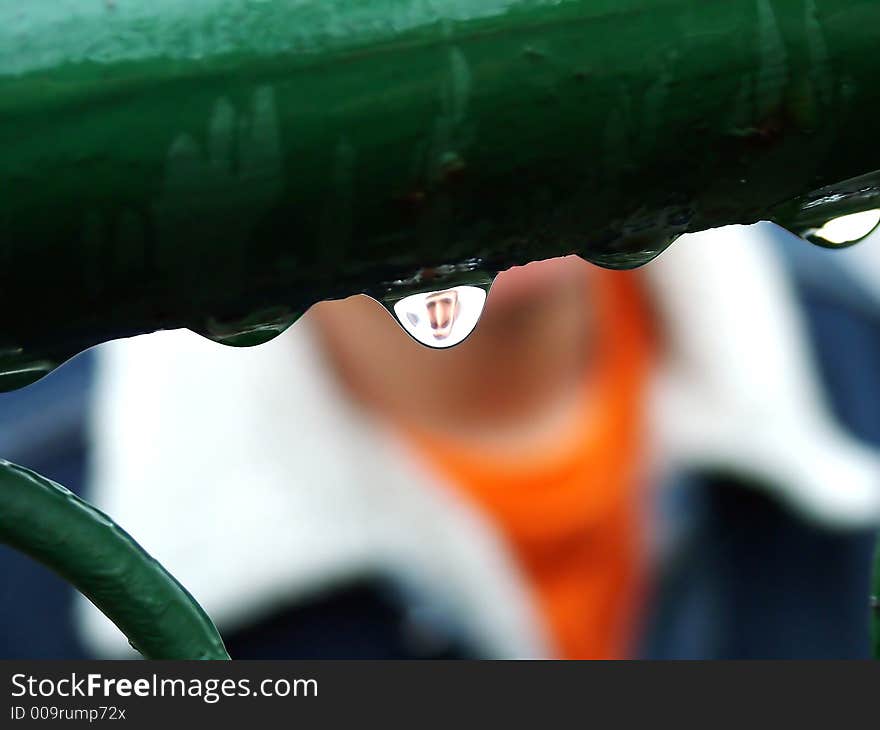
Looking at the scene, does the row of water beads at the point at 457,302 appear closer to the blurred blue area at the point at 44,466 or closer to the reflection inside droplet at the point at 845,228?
the reflection inside droplet at the point at 845,228

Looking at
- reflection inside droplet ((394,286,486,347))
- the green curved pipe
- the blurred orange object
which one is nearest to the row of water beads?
reflection inside droplet ((394,286,486,347))

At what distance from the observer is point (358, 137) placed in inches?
12.5

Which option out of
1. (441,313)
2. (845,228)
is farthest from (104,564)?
(845,228)

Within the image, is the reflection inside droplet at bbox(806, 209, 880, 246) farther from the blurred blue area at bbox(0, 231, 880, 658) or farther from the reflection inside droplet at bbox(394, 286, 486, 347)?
the blurred blue area at bbox(0, 231, 880, 658)

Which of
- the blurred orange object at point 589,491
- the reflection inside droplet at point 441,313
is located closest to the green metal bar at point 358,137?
the reflection inside droplet at point 441,313

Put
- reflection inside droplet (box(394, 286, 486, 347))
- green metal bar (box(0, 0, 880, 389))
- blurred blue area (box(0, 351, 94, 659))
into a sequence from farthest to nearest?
blurred blue area (box(0, 351, 94, 659)) → reflection inside droplet (box(394, 286, 486, 347)) → green metal bar (box(0, 0, 880, 389))

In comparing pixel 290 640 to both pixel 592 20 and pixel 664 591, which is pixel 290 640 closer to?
pixel 664 591

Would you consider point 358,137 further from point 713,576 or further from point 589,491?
point 713,576

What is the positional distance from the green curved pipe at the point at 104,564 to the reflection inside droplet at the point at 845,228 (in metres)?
0.25

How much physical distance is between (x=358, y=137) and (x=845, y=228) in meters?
0.19

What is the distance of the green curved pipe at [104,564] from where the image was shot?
0.43 metres

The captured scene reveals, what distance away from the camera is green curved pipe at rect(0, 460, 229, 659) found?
43 cm

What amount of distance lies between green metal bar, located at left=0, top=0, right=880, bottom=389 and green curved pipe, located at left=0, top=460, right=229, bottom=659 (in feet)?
0.27

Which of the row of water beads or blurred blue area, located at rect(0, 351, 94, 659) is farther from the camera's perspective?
blurred blue area, located at rect(0, 351, 94, 659)
